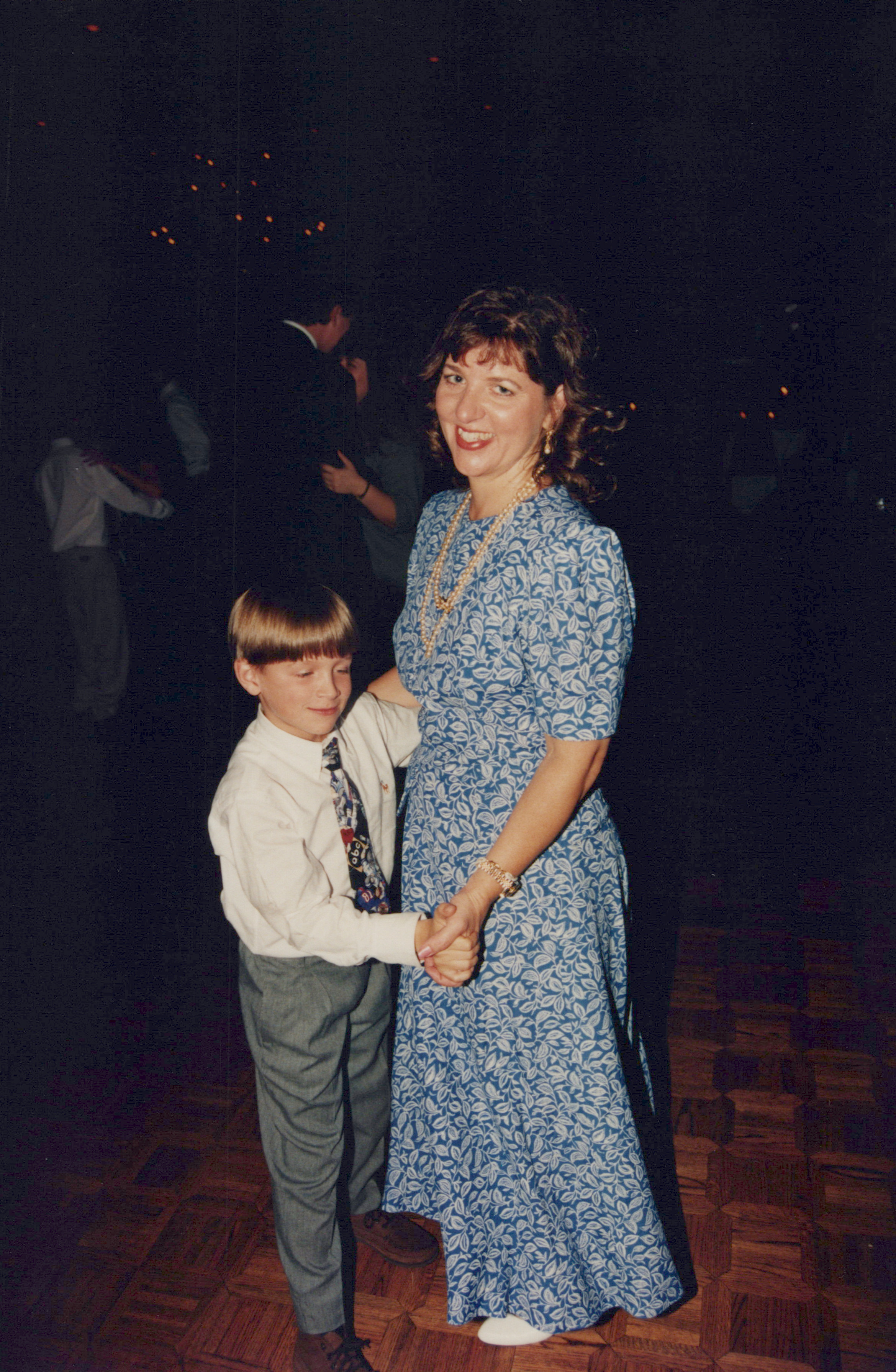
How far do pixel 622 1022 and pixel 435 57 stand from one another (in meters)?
3.74

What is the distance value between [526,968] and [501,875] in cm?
19

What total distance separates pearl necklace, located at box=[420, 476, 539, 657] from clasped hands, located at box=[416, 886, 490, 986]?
15.1 inches

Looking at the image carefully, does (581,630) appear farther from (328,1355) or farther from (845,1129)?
(845,1129)

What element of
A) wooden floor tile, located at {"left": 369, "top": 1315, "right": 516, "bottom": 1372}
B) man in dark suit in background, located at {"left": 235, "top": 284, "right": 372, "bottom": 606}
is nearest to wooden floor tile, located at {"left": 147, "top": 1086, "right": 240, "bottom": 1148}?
wooden floor tile, located at {"left": 369, "top": 1315, "right": 516, "bottom": 1372}

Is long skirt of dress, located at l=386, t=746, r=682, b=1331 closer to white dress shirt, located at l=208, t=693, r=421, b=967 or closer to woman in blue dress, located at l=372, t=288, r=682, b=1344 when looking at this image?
woman in blue dress, located at l=372, t=288, r=682, b=1344

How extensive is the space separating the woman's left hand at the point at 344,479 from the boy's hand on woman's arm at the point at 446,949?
Result: 2057mm

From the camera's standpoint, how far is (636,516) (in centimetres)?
670

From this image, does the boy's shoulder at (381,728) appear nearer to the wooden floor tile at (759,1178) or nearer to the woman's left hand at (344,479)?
the wooden floor tile at (759,1178)

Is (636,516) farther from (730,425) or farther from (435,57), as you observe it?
(435,57)

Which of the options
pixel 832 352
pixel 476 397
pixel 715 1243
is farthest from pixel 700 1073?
pixel 832 352

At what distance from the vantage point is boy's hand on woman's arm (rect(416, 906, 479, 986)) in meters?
1.46

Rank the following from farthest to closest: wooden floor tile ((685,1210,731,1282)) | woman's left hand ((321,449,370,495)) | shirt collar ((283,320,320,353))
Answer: shirt collar ((283,320,320,353)), woman's left hand ((321,449,370,495)), wooden floor tile ((685,1210,731,1282))

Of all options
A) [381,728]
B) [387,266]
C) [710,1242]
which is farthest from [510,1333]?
[387,266]

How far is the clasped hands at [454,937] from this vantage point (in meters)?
1.46
